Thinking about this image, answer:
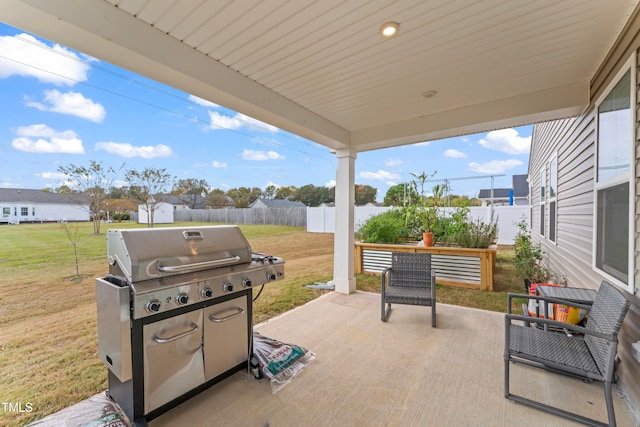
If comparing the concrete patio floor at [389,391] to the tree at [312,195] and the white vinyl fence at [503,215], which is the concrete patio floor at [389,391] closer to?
the tree at [312,195]

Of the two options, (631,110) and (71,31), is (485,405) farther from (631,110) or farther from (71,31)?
(71,31)

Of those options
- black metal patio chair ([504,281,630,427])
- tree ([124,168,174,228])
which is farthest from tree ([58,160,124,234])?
black metal patio chair ([504,281,630,427])

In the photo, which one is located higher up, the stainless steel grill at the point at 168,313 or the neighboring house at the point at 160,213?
the neighboring house at the point at 160,213

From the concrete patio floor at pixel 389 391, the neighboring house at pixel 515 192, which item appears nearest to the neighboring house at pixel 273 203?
the concrete patio floor at pixel 389 391

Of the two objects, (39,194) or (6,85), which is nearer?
(6,85)

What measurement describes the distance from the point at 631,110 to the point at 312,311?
3.53 m

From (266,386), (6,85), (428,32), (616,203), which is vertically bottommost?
(266,386)

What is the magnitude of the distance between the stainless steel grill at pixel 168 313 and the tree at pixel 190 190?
0.84 m

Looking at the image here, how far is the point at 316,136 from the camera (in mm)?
3822

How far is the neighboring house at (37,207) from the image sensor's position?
6.61ft

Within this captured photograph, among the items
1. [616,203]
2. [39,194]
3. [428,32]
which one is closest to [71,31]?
[39,194]

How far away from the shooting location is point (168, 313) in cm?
178

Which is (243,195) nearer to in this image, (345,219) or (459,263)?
(345,219)

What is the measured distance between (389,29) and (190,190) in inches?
90.8
